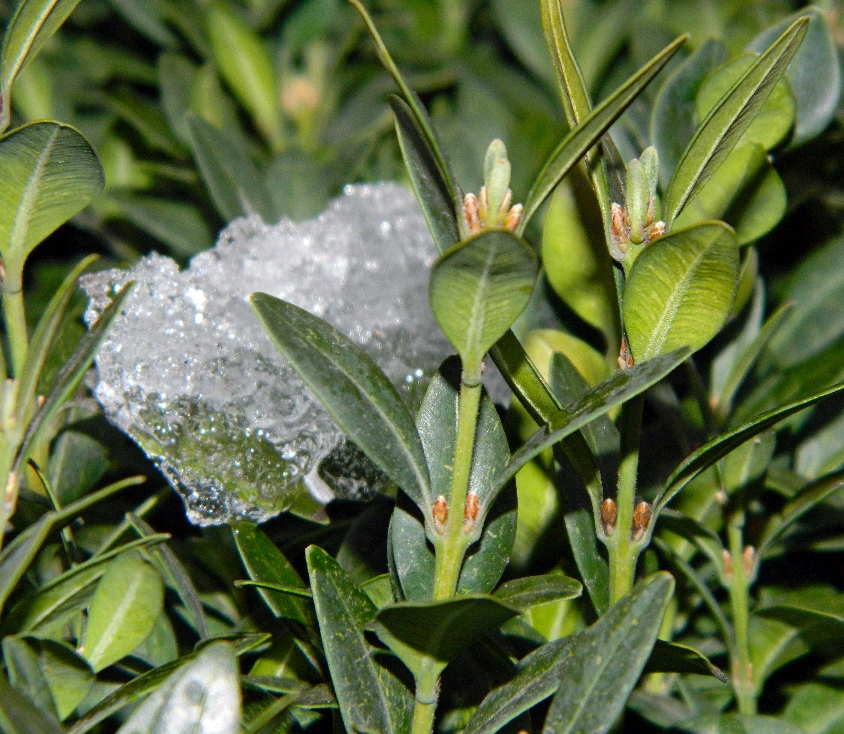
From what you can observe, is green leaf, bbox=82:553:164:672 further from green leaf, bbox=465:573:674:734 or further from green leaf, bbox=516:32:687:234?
green leaf, bbox=516:32:687:234

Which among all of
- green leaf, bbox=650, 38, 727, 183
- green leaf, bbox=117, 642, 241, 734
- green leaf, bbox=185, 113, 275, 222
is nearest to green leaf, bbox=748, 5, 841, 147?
green leaf, bbox=650, 38, 727, 183

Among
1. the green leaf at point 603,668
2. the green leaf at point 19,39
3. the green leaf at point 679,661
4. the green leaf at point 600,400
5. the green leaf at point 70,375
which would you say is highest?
the green leaf at point 19,39

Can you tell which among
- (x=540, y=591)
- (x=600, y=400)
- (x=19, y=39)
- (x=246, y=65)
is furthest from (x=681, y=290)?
(x=246, y=65)

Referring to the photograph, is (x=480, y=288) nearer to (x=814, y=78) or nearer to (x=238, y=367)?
(x=238, y=367)

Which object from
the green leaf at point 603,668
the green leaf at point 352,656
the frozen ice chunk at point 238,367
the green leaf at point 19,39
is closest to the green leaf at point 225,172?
the frozen ice chunk at point 238,367

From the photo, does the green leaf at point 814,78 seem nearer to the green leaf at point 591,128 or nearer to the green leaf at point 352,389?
the green leaf at point 591,128

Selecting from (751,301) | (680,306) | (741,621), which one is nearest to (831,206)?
(751,301)

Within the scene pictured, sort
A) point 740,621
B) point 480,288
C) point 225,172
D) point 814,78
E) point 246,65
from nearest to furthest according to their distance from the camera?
point 480,288
point 740,621
point 814,78
point 225,172
point 246,65
